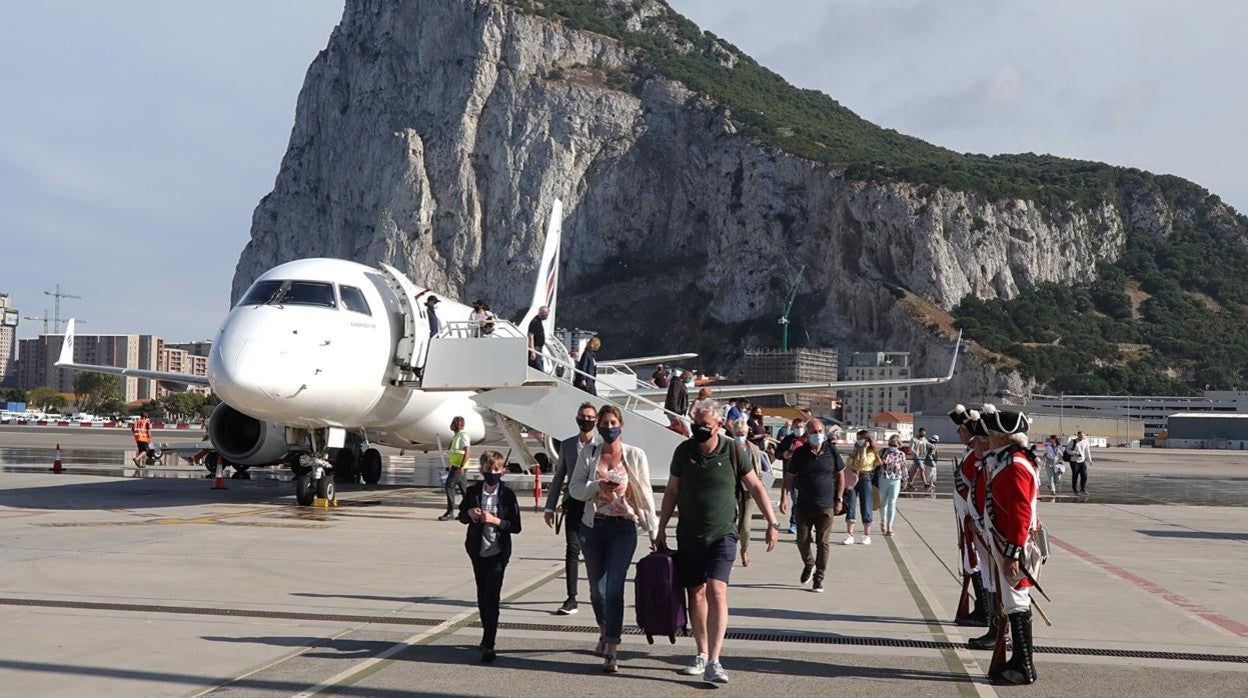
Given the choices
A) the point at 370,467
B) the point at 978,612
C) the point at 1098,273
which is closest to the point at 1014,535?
the point at 978,612

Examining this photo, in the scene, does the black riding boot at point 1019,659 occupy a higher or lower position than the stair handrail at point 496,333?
lower

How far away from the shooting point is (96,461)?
108 feet

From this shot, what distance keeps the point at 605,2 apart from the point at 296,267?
188713mm

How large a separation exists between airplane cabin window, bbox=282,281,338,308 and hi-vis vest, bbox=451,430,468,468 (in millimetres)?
2783

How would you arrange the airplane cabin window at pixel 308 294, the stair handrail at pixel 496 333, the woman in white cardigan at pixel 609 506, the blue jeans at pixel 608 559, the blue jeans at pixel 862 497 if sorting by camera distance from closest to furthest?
the blue jeans at pixel 608 559 → the woman in white cardigan at pixel 609 506 → the blue jeans at pixel 862 497 → the airplane cabin window at pixel 308 294 → the stair handrail at pixel 496 333

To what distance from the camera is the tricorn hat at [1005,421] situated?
7.34 meters

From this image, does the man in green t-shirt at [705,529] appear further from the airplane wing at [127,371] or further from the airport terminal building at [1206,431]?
the airport terminal building at [1206,431]

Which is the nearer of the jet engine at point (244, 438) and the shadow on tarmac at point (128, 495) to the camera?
the shadow on tarmac at point (128, 495)

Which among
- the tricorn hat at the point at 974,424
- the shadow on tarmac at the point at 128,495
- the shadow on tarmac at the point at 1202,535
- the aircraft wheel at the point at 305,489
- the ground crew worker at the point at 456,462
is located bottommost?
the shadow on tarmac at the point at 1202,535

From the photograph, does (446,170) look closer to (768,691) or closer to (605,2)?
(605,2)

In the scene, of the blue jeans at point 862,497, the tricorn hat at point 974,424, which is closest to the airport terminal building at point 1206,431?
the blue jeans at point 862,497

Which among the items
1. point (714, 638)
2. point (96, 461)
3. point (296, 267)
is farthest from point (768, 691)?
point (96, 461)

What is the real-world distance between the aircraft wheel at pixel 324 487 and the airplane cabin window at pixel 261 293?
10.4ft

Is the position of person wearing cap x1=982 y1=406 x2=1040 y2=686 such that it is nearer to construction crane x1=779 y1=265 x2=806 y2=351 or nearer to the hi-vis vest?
Answer: the hi-vis vest
